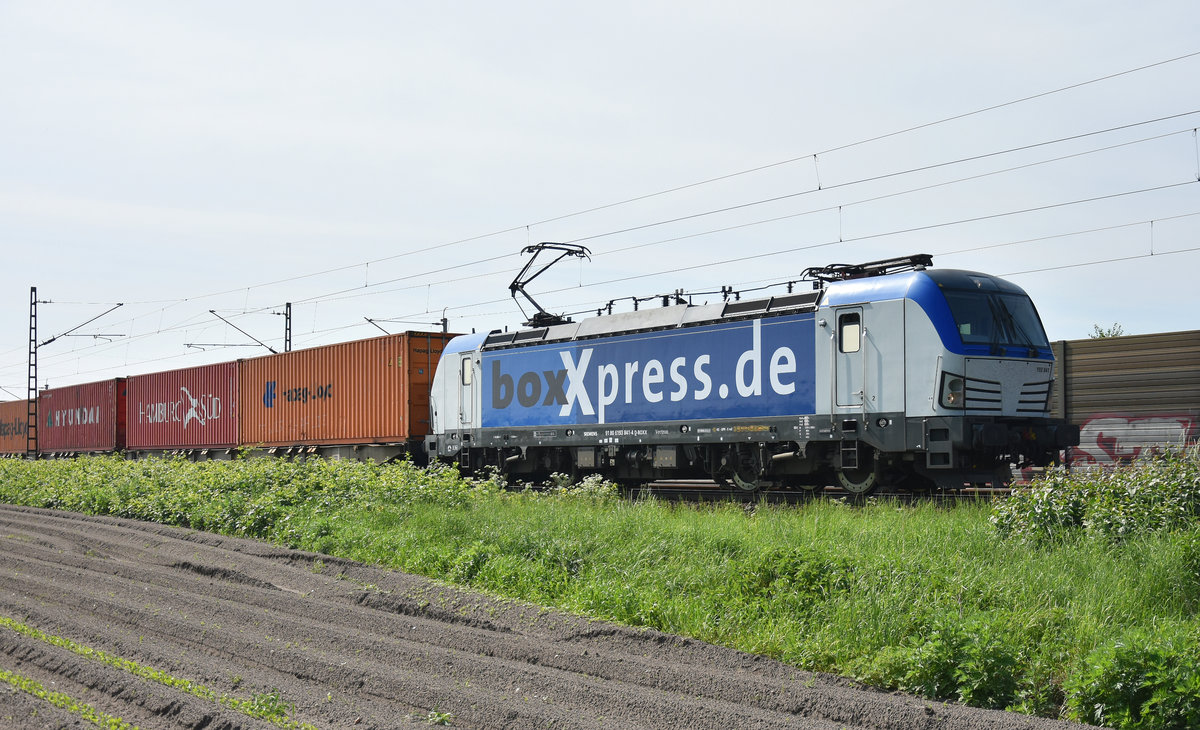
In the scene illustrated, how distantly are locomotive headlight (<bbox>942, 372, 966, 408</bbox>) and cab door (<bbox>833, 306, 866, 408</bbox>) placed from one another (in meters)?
1.17

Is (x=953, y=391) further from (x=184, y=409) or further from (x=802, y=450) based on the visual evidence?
(x=184, y=409)

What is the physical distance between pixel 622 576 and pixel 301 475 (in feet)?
30.2

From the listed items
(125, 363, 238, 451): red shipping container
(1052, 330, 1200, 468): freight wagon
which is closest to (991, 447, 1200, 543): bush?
(1052, 330, 1200, 468): freight wagon

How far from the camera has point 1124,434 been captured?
17.7 m

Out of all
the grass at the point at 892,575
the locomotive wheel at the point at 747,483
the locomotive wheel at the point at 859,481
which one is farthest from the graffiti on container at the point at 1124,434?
the grass at the point at 892,575

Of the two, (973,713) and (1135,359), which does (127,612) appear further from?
(1135,359)

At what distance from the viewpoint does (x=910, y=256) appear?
14305 mm

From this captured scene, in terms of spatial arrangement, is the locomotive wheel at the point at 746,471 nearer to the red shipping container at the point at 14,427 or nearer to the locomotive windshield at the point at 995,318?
the locomotive windshield at the point at 995,318

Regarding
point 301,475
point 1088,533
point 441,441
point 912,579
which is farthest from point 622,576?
point 441,441

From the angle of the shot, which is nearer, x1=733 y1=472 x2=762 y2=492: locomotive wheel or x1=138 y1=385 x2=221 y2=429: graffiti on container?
x1=733 y1=472 x2=762 y2=492: locomotive wheel

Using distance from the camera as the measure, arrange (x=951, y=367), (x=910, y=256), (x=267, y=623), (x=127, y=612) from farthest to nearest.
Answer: (x=910, y=256) < (x=951, y=367) < (x=127, y=612) < (x=267, y=623)

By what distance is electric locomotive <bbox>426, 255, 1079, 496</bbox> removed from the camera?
13.4m

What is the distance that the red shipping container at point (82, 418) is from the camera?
35469 mm

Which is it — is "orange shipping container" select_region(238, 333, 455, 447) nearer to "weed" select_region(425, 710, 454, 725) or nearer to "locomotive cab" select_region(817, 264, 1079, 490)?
"locomotive cab" select_region(817, 264, 1079, 490)
